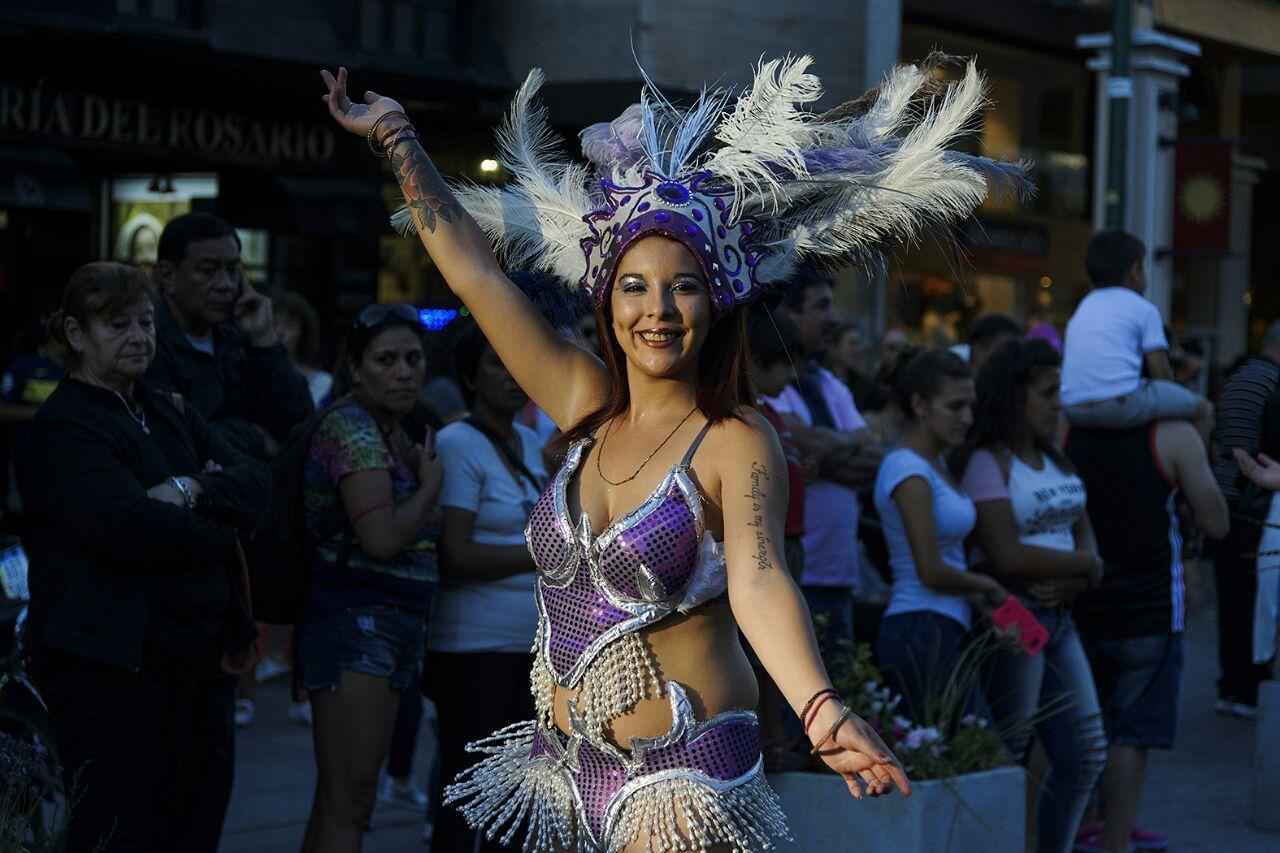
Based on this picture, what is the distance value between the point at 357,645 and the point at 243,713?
382 centimetres

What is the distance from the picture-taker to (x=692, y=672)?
358cm

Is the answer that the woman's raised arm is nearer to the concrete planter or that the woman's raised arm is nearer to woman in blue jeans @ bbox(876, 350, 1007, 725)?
the concrete planter

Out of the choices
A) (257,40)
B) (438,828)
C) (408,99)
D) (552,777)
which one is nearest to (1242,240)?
(408,99)

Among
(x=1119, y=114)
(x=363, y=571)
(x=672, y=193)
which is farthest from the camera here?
(x=1119, y=114)

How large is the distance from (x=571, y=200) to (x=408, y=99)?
34.2 feet

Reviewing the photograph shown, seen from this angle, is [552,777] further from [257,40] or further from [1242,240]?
[1242,240]

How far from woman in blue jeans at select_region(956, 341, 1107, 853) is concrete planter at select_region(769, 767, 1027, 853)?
1.89 feet

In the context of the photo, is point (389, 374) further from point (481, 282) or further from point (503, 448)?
point (481, 282)

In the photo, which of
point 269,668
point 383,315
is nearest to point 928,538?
point 383,315

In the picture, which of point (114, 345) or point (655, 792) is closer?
point (655, 792)

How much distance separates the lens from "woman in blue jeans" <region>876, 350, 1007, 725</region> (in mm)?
6070

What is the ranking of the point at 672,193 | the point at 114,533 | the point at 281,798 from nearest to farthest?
the point at 672,193 < the point at 114,533 < the point at 281,798

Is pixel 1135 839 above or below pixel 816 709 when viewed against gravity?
below

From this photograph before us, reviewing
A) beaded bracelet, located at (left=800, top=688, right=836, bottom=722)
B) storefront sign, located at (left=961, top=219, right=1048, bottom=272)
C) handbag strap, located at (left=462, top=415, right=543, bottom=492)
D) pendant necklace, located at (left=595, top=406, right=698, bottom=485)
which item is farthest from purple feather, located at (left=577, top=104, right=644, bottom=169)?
storefront sign, located at (left=961, top=219, right=1048, bottom=272)
